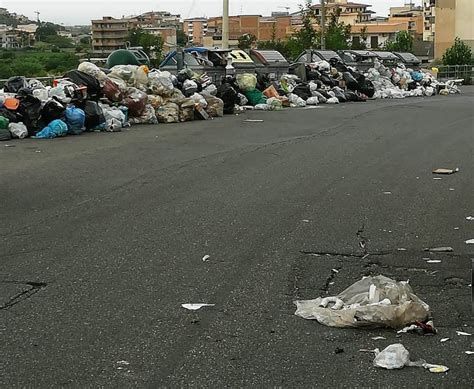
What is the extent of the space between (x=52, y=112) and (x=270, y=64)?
15.4 meters

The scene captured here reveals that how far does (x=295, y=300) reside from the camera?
584cm

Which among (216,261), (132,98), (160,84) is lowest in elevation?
(216,261)

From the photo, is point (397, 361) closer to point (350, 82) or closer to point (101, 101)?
point (101, 101)

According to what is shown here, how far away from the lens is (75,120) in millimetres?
17734

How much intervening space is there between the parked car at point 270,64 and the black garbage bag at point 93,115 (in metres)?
13.1

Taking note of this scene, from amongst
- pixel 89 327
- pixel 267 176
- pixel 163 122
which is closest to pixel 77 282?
pixel 89 327

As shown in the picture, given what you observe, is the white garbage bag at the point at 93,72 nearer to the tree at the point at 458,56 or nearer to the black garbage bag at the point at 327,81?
the black garbage bag at the point at 327,81

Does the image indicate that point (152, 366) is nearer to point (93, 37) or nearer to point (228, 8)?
point (228, 8)

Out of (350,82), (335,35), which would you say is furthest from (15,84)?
(335,35)

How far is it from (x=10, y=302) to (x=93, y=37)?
3898cm

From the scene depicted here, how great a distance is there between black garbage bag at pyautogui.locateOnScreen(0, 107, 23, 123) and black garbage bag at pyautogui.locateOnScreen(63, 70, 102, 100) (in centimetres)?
206

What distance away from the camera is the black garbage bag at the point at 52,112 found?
57.4 feet

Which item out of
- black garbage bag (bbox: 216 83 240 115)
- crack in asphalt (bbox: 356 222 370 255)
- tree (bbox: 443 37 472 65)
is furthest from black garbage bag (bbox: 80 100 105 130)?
tree (bbox: 443 37 472 65)

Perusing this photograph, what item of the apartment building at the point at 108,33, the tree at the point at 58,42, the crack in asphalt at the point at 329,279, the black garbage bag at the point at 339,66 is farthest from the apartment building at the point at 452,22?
the crack in asphalt at the point at 329,279
